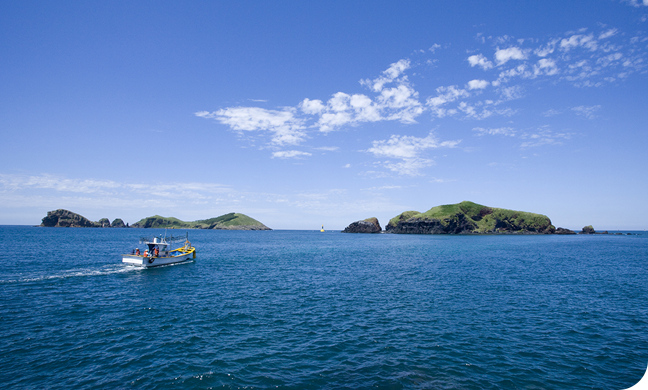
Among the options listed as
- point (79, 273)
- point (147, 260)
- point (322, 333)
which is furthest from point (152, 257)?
point (322, 333)

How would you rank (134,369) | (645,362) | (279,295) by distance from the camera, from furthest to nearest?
(279,295) → (645,362) → (134,369)

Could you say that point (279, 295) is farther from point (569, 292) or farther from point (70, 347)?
point (569, 292)

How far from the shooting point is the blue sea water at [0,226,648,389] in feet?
52.3

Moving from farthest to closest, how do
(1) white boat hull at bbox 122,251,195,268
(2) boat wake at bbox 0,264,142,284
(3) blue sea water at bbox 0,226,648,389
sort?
(1) white boat hull at bbox 122,251,195,268
(2) boat wake at bbox 0,264,142,284
(3) blue sea water at bbox 0,226,648,389

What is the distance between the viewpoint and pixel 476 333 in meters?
22.4

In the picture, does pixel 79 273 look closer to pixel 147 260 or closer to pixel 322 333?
pixel 147 260

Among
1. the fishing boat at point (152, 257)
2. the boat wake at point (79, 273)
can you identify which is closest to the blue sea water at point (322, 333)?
the boat wake at point (79, 273)

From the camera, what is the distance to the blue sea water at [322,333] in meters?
15.9

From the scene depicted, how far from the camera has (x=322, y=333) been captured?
71.6ft

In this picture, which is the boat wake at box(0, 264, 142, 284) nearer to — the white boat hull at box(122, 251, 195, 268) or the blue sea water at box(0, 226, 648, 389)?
the blue sea water at box(0, 226, 648, 389)

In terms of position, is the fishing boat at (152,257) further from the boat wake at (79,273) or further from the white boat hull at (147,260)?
the boat wake at (79,273)

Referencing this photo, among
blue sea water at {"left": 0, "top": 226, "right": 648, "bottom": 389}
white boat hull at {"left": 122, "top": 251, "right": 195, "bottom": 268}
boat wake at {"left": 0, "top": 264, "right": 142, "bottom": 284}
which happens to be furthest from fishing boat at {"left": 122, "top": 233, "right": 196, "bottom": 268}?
blue sea water at {"left": 0, "top": 226, "right": 648, "bottom": 389}

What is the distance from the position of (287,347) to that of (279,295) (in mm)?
14370

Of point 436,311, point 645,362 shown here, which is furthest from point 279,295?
point 645,362
